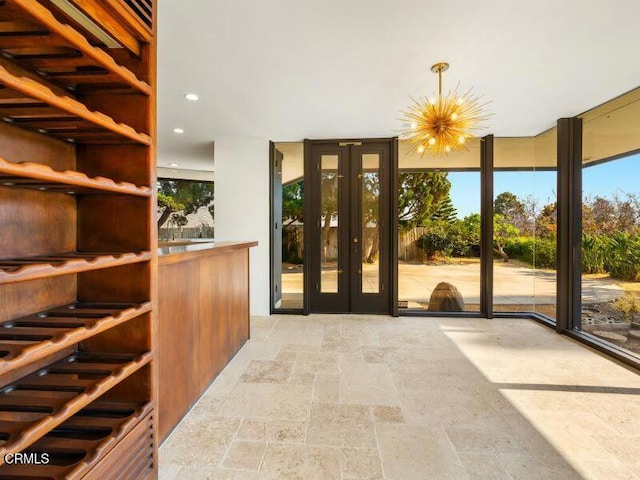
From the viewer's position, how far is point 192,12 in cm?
190

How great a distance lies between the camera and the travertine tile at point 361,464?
5.08ft

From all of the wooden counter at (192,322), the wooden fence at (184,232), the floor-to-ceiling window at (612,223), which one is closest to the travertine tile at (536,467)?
the wooden counter at (192,322)

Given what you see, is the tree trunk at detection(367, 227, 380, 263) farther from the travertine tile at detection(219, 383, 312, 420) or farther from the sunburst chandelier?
the travertine tile at detection(219, 383, 312, 420)

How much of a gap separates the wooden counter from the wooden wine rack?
1.06 ft

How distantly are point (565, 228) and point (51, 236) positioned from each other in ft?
15.6

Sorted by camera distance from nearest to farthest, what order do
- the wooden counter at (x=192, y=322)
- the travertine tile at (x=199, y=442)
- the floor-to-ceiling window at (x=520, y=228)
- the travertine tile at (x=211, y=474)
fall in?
the travertine tile at (x=211, y=474) < the travertine tile at (x=199, y=442) < the wooden counter at (x=192, y=322) < the floor-to-ceiling window at (x=520, y=228)

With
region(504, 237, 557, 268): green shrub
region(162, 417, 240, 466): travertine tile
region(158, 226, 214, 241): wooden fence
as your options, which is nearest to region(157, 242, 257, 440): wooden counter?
region(162, 417, 240, 466): travertine tile

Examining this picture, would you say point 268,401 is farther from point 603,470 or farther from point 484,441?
point 603,470

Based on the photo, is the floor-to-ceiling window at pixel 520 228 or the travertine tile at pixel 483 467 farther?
the floor-to-ceiling window at pixel 520 228

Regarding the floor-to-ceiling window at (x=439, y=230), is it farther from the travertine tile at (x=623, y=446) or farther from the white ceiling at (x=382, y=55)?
the travertine tile at (x=623, y=446)

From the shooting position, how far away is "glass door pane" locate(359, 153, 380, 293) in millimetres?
4445

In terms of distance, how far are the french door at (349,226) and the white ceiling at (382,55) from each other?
85 centimetres

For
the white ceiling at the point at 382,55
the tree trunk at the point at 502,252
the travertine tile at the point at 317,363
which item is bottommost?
the travertine tile at the point at 317,363

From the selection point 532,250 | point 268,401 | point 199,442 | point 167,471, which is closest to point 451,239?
point 532,250
